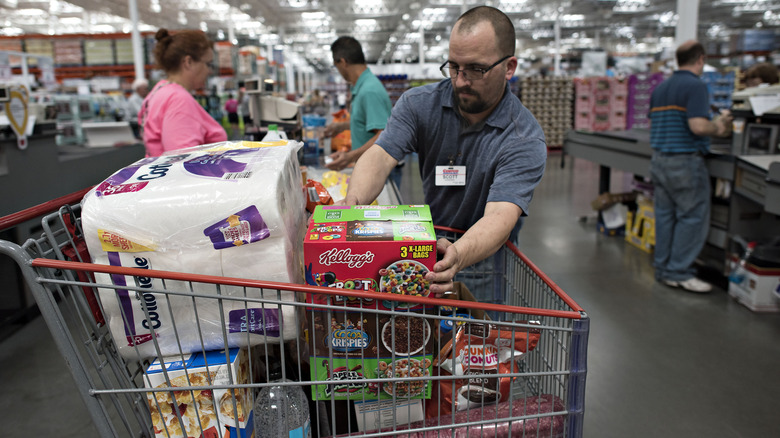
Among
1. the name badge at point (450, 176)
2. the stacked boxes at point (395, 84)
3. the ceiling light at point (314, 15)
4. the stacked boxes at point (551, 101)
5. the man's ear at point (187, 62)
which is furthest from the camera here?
the ceiling light at point (314, 15)

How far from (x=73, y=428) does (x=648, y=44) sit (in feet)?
117

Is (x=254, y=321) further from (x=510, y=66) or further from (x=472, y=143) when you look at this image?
(x=510, y=66)

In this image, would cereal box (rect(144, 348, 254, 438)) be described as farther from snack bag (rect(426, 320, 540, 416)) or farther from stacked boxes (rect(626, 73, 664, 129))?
stacked boxes (rect(626, 73, 664, 129))

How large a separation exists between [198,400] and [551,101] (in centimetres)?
1368

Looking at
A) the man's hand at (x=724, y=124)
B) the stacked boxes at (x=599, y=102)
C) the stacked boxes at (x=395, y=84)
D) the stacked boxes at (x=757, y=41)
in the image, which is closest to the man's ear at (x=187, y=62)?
the man's hand at (x=724, y=124)

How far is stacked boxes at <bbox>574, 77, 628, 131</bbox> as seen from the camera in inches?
533

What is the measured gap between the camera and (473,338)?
Answer: 1221mm

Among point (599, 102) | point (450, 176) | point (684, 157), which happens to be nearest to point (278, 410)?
point (450, 176)

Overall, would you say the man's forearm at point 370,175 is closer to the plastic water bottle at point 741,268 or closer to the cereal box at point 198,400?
the cereal box at point 198,400

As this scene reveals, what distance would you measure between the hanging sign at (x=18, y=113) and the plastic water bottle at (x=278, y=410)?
11.2ft

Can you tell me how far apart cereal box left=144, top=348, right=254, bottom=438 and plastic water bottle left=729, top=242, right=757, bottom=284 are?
3851mm

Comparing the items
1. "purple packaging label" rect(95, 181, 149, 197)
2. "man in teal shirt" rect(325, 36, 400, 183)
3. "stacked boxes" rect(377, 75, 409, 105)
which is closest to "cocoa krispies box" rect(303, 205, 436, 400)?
"purple packaging label" rect(95, 181, 149, 197)

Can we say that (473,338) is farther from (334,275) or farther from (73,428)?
(73,428)

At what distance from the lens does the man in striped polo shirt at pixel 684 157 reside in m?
3.92
